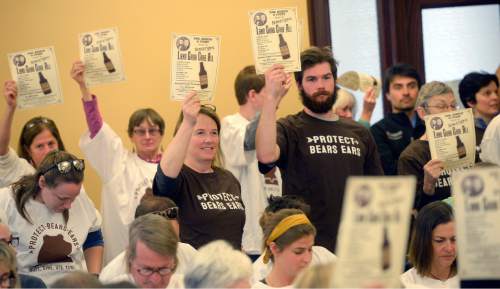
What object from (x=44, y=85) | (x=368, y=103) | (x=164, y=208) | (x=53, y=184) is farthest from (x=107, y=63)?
(x=368, y=103)

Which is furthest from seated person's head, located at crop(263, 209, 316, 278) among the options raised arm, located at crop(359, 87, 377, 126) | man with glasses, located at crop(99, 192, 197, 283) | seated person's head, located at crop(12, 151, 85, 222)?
raised arm, located at crop(359, 87, 377, 126)

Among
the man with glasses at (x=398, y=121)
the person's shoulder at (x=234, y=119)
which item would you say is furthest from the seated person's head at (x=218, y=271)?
the man with glasses at (x=398, y=121)

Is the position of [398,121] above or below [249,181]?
above

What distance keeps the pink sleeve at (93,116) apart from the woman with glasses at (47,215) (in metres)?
0.62

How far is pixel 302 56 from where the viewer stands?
176 inches

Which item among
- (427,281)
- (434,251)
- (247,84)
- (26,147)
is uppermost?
(247,84)

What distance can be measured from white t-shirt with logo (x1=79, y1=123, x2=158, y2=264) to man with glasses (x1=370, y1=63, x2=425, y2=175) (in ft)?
4.19

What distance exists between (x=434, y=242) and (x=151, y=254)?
4.06ft

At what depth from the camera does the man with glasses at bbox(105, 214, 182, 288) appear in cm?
338

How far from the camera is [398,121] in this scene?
5629mm

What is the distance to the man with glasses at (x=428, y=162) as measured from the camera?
470cm

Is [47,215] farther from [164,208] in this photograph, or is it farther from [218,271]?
[218,271]

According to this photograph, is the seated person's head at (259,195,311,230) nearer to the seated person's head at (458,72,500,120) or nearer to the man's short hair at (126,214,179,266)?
the man's short hair at (126,214,179,266)

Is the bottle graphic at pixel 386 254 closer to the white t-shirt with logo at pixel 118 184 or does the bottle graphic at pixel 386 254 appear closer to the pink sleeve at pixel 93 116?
the pink sleeve at pixel 93 116
